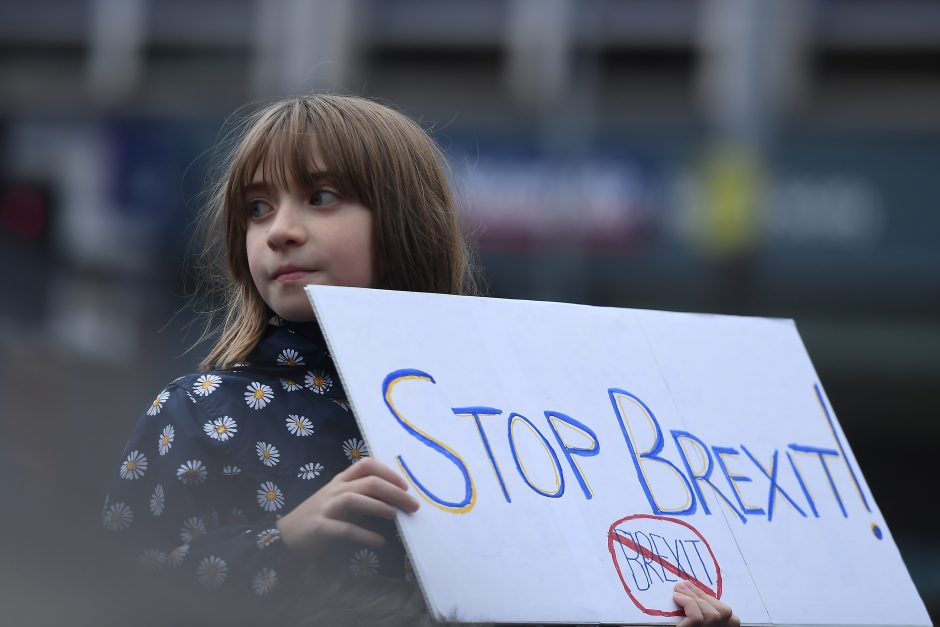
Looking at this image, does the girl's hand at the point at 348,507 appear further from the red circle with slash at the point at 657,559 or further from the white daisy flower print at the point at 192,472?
the red circle with slash at the point at 657,559

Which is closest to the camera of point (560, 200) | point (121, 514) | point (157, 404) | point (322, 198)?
point (121, 514)

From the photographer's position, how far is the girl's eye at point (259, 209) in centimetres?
164

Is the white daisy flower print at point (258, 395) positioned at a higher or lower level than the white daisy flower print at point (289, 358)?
lower

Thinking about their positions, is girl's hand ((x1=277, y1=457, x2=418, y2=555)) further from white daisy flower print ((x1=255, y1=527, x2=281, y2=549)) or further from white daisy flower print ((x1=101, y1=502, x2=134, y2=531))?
white daisy flower print ((x1=101, y1=502, x2=134, y2=531))

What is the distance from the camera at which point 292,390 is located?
61.1 inches

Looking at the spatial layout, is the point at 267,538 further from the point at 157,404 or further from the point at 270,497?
the point at 157,404

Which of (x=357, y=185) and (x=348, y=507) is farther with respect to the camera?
(x=357, y=185)

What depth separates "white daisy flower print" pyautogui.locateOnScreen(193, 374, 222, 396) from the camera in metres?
1.50

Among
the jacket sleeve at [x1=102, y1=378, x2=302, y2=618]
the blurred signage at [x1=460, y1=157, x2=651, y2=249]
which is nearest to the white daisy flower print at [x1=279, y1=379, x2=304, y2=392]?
the jacket sleeve at [x1=102, y1=378, x2=302, y2=618]

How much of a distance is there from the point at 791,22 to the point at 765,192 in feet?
5.42

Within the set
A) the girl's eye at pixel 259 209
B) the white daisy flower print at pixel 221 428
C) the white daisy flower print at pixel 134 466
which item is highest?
the girl's eye at pixel 259 209

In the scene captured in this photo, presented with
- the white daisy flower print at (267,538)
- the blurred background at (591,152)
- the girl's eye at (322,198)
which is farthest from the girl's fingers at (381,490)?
the blurred background at (591,152)

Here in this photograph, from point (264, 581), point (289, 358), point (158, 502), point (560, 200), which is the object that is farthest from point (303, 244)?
point (560, 200)

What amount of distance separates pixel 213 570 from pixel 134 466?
0.21m
